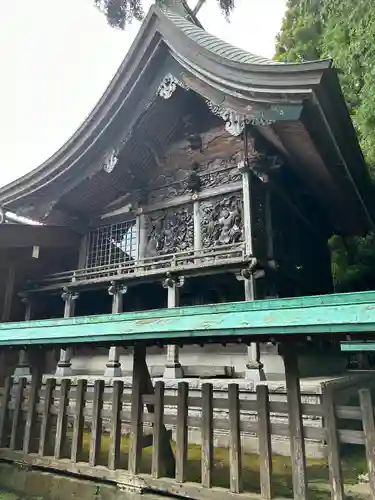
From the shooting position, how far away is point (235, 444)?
3.27 meters

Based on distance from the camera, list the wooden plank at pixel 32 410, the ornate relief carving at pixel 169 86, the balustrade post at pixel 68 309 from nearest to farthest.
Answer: the wooden plank at pixel 32 410 < the ornate relief carving at pixel 169 86 < the balustrade post at pixel 68 309

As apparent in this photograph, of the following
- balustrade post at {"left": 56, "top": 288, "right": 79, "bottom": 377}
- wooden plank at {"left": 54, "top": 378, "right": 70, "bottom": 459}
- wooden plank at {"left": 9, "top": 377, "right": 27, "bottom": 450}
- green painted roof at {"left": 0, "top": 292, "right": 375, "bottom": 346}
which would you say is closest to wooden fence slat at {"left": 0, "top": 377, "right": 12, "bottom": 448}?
wooden plank at {"left": 9, "top": 377, "right": 27, "bottom": 450}

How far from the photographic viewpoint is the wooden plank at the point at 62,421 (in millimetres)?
4215

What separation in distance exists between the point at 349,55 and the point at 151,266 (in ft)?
24.8

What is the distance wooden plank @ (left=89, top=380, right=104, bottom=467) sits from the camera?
396cm

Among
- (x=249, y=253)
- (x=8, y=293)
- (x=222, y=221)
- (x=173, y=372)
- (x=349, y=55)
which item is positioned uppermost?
(x=349, y=55)

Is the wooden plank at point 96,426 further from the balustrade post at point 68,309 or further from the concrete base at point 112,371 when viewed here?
the balustrade post at point 68,309

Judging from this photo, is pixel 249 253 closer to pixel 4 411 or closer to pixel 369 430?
pixel 4 411

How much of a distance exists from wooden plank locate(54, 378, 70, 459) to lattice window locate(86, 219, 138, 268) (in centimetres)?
590

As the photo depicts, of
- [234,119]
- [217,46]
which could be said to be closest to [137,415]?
[234,119]

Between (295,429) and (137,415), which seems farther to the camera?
(137,415)

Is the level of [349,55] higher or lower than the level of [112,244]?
higher

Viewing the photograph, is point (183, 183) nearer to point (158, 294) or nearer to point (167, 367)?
point (158, 294)

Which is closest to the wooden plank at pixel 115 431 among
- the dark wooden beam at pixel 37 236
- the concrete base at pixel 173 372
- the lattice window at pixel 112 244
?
the concrete base at pixel 173 372
